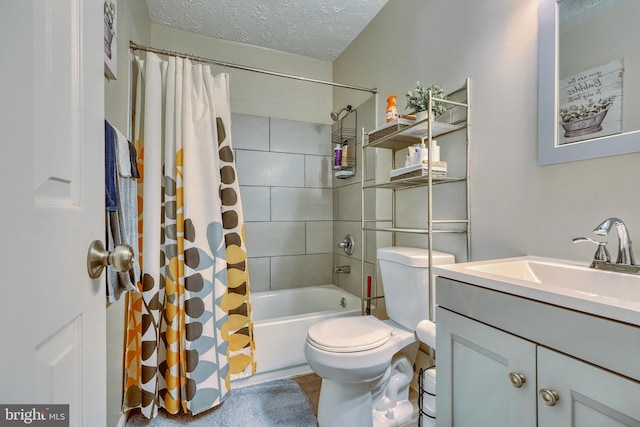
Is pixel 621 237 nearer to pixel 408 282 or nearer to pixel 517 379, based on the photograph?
pixel 517 379

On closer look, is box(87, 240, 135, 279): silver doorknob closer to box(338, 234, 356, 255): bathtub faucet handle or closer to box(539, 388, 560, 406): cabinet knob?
box(539, 388, 560, 406): cabinet knob

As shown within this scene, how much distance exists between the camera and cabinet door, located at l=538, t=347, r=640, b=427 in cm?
50

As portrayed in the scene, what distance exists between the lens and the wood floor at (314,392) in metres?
1.48

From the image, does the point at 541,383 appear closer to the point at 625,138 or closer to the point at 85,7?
the point at 625,138

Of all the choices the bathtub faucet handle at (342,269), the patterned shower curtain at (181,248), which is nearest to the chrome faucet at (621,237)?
the patterned shower curtain at (181,248)

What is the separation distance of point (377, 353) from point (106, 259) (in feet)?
3.71

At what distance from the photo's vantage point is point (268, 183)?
2.49m

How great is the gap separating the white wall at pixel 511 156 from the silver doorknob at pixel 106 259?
134 cm

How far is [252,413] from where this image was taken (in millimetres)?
1523

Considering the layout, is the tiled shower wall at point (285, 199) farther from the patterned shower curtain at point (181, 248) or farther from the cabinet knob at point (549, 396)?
the cabinet knob at point (549, 396)

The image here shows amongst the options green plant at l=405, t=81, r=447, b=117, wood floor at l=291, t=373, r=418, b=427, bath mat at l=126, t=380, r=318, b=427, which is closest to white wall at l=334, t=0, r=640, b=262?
green plant at l=405, t=81, r=447, b=117

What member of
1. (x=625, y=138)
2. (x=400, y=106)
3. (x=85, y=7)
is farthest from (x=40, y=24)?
(x=400, y=106)

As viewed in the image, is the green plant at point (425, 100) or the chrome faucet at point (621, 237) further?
the green plant at point (425, 100)

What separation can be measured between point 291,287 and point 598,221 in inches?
82.2
